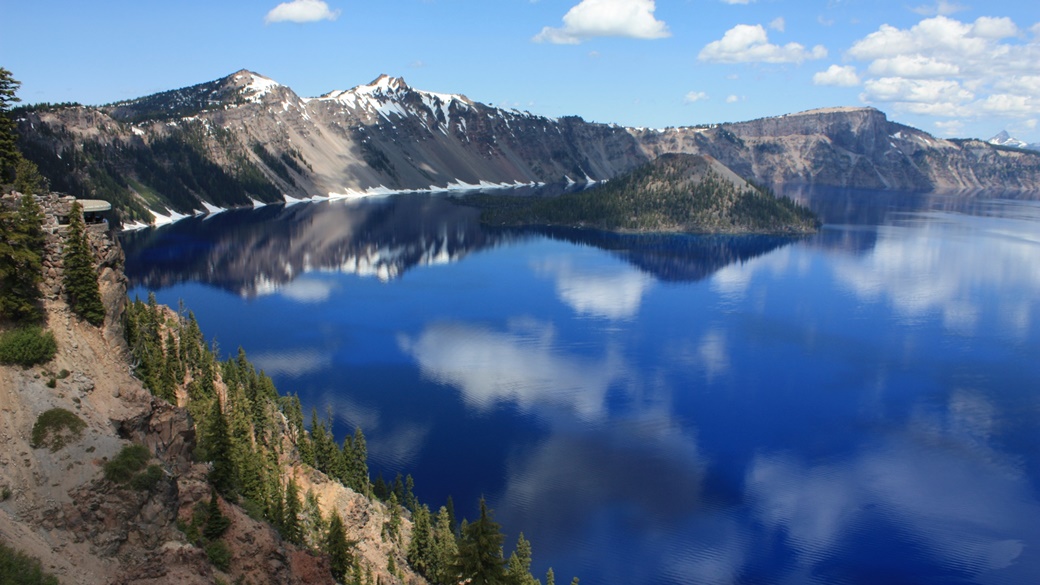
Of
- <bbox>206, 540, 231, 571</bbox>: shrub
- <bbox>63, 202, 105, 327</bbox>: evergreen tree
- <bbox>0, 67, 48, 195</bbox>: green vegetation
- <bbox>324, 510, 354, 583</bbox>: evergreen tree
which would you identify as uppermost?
<bbox>0, 67, 48, 195</bbox>: green vegetation

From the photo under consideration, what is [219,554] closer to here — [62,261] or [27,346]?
[27,346]

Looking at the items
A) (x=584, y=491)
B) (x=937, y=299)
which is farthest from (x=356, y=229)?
(x=584, y=491)

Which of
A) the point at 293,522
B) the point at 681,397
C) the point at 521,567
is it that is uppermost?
the point at 293,522

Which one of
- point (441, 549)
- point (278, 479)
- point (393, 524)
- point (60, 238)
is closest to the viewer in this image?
point (60, 238)

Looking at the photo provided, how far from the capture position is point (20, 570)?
23.6m

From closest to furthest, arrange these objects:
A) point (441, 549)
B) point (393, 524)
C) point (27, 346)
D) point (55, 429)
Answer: point (55, 429), point (27, 346), point (441, 549), point (393, 524)

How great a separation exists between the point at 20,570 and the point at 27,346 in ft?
38.4

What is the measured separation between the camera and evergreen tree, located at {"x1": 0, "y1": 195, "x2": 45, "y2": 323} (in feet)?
108

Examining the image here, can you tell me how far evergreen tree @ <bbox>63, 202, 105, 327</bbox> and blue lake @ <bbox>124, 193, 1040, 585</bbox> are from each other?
90.4 feet

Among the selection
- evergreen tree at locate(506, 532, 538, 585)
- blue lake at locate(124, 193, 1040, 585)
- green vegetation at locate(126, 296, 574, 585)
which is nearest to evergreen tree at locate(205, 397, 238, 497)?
green vegetation at locate(126, 296, 574, 585)

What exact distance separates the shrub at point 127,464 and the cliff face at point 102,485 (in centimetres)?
30

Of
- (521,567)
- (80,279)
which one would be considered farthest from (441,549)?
(80,279)

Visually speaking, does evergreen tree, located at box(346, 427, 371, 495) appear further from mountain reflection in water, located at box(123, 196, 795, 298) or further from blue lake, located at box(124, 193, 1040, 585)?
mountain reflection in water, located at box(123, 196, 795, 298)

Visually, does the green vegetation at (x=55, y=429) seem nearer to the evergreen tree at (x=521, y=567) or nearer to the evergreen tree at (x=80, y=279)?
the evergreen tree at (x=80, y=279)
